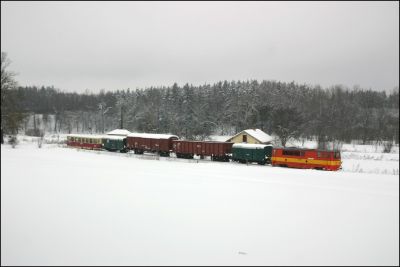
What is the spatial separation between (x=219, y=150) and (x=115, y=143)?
2018cm

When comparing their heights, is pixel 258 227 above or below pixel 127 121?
below

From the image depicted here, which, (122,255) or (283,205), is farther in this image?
(283,205)

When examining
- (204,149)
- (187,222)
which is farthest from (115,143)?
(187,222)

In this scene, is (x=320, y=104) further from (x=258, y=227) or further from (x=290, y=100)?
(x=258, y=227)

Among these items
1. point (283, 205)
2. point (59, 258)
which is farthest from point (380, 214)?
point (59, 258)

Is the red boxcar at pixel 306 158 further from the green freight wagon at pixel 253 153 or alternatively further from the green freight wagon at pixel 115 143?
the green freight wagon at pixel 115 143

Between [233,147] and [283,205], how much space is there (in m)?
28.4

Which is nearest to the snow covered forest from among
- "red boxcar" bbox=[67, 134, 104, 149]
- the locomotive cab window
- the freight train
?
"red boxcar" bbox=[67, 134, 104, 149]

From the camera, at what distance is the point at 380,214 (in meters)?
11.0

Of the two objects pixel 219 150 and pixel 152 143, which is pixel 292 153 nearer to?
pixel 219 150

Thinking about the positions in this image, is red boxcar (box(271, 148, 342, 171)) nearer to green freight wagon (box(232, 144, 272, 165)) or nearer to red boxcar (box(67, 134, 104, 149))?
green freight wagon (box(232, 144, 272, 165))

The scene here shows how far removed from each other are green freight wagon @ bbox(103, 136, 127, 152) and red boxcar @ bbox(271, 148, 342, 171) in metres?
26.3

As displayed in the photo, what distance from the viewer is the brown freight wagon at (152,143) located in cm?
4602

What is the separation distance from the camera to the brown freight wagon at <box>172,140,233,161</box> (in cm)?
4087
